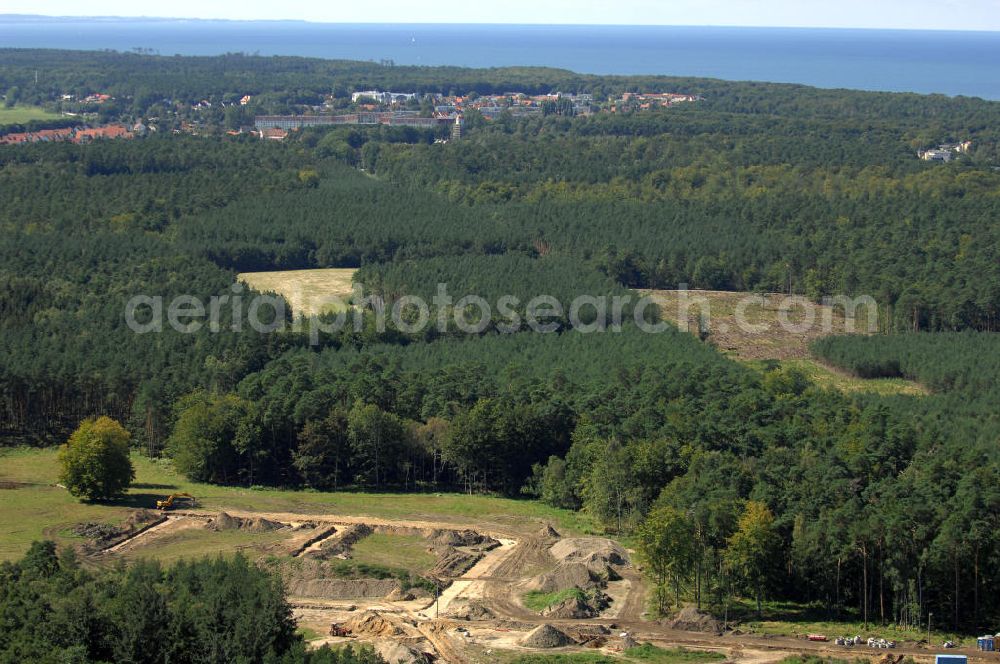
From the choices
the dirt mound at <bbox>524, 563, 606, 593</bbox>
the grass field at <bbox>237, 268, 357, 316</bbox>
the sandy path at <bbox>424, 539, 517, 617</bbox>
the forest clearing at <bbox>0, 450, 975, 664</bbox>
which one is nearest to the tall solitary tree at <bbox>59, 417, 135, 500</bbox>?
the forest clearing at <bbox>0, 450, 975, 664</bbox>

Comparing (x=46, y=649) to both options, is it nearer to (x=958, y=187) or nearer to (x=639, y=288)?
(x=639, y=288)

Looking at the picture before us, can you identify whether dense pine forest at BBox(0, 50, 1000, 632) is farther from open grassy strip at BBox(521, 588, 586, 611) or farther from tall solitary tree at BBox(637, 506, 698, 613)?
open grassy strip at BBox(521, 588, 586, 611)

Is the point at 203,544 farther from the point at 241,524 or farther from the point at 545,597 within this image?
the point at 545,597

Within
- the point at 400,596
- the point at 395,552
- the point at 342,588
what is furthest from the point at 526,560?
the point at 342,588

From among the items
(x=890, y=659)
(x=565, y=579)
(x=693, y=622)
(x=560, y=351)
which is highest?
(x=560, y=351)

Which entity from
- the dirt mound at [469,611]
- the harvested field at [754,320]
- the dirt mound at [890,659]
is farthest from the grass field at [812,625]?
the harvested field at [754,320]

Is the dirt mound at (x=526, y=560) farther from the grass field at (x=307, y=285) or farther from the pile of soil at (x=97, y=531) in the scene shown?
the grass field at (x=307, y=285)
